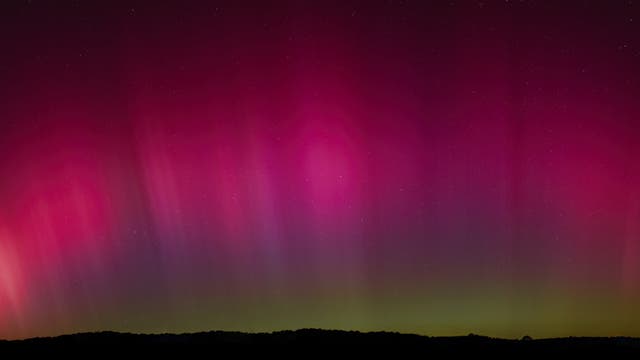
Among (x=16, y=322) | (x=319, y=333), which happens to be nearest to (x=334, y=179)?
(x=319, y=333)

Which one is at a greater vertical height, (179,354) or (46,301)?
(46,301)

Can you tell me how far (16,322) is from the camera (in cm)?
451

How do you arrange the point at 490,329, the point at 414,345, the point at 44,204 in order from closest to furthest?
the point at 414,345
the point at 490,329
the point at 44,204

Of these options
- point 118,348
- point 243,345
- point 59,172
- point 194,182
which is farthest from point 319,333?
point 59,172

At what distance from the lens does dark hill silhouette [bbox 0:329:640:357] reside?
2832 millimetres

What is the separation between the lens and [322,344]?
291 cm

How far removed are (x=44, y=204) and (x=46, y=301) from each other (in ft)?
1.93

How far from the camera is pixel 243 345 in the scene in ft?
9.73

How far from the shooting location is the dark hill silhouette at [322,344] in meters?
2.83

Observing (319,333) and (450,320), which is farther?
(450,320)

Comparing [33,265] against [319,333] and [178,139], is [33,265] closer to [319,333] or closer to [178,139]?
[178,139]

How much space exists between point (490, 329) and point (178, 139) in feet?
6.78

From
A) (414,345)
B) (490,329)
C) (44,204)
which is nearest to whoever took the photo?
(414,345)

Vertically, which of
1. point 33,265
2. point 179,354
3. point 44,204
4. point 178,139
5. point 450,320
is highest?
point 178,139
